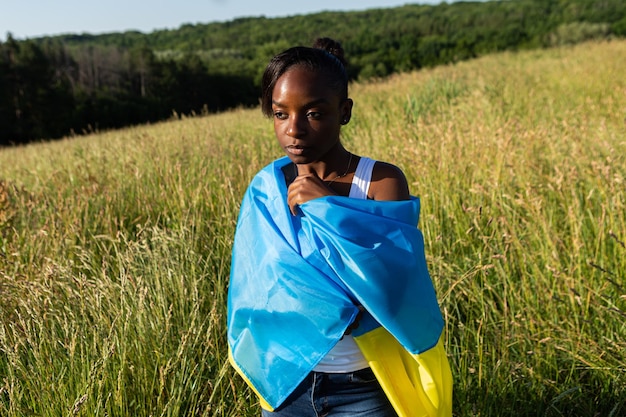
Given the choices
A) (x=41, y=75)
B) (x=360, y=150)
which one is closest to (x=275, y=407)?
(x=360, y=150)

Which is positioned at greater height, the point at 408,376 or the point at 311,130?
the point at 311,130

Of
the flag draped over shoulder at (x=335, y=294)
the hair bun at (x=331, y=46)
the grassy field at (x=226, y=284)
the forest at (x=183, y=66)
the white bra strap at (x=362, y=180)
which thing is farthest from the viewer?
the forest at (x=183, y=66)

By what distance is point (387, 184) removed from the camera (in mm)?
1104

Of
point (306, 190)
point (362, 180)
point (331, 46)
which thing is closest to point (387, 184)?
point (362, 180)

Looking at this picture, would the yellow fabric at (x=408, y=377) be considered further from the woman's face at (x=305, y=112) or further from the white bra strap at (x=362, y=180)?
the woman's face at (x=305, y=112)

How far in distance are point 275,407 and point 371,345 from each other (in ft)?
0.97

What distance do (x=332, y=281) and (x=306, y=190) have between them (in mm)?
215

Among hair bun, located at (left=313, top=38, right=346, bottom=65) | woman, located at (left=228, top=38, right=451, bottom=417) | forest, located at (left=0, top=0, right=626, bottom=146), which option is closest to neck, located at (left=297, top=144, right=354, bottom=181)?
woman, located at (left=228, top=38, right=451, bottom=417)

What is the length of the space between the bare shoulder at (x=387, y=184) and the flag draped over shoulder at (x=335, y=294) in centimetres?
5

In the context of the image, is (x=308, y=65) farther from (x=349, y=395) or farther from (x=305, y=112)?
(x=349, y=395)

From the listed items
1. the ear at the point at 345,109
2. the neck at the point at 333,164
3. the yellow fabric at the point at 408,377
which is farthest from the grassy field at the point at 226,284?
the ear at the point at 345,109

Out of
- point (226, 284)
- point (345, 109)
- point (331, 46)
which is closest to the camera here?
point (345, 109)

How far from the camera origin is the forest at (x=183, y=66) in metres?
31.6

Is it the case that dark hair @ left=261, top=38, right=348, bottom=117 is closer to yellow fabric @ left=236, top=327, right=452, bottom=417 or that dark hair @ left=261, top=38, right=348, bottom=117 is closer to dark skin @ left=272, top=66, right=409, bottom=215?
dark skin @ left=272, top=66, right=409, bottom=215
